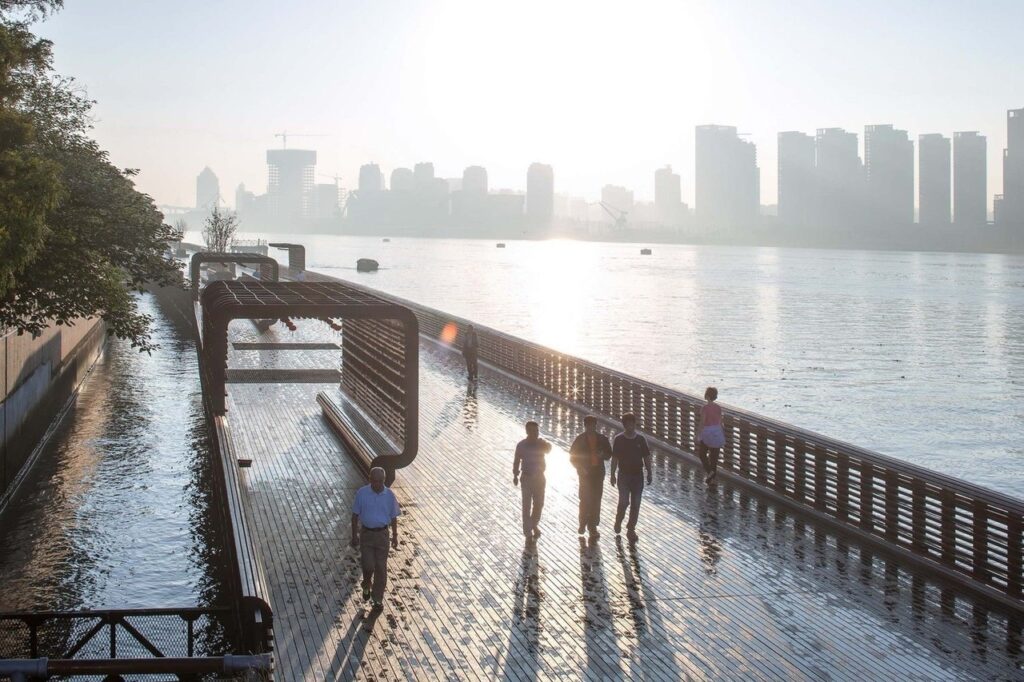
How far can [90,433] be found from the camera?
27.0 meters

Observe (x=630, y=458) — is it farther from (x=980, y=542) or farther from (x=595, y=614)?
(x=980, y=542)

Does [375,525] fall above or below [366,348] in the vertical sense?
below

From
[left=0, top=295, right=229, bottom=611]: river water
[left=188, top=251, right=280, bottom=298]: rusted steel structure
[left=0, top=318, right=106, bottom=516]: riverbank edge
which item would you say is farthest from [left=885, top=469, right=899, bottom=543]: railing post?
[left=188, top=251, right=280, bottom=298]: rusted steel structure

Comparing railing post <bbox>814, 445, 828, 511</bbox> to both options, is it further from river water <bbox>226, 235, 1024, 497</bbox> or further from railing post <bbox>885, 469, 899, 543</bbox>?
river water <bbox>226, 235, 1024, 497</bbox>

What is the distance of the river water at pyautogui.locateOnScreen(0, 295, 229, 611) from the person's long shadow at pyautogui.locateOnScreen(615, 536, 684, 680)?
5.02 metres

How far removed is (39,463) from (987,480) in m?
26.6

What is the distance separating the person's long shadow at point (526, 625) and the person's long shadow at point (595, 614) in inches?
19.5

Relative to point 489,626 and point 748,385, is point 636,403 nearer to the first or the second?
point 489,626

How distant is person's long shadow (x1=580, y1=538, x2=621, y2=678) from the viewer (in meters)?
10.6

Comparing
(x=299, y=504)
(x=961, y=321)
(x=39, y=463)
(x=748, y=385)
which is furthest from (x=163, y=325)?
(x=961, y=321)

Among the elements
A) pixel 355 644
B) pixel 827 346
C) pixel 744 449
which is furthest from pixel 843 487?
pixel 827 346

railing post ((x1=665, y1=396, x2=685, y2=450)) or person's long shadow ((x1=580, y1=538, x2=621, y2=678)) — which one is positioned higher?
railing post ((x1=665, y1=396, x2=685, y2=450))

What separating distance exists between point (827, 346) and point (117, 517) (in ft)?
211

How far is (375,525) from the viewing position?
11828 mm
